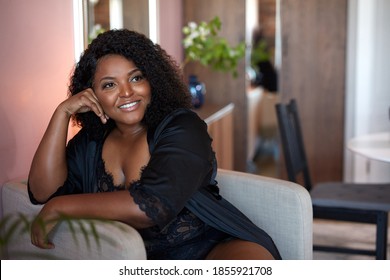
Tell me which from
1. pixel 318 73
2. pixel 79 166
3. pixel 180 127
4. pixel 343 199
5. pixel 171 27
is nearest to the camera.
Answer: pixel 180 127

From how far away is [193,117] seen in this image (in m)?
1.69

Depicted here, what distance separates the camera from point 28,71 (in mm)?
1806

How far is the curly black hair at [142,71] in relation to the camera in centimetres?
168

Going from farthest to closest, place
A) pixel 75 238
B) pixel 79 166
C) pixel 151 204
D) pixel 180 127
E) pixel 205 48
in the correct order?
1. pixel 205 48
2. pixel 79 166
3. pixel 180 127
4. pixel 151 204
5. pixel 75 238

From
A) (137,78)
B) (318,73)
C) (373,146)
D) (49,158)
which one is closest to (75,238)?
(49,158)

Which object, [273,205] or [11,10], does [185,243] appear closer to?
[273,205]

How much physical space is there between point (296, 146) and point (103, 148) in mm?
1458

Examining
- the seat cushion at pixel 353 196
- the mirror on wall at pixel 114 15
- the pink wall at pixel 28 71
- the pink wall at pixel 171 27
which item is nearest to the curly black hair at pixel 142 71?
the pink wall at pixel 28 71

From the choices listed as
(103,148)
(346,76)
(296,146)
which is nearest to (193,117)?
(103,148)

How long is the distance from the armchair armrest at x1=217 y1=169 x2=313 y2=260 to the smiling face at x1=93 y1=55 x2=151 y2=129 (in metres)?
0.39

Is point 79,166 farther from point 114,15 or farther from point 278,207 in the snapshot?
point 114,15

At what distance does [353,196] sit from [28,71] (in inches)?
66.1

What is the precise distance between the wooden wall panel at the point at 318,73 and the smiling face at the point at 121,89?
8.93 feet

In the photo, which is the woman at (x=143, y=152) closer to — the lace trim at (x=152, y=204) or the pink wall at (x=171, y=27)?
the lace trim at (x=152, y=204)
